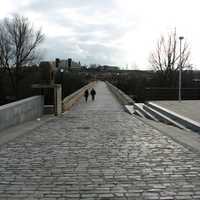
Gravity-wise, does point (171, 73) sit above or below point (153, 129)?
above

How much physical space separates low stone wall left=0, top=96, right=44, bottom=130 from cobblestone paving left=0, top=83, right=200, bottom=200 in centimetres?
286

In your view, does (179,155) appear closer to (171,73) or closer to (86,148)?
(86,148)

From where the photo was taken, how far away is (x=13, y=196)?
5.34m

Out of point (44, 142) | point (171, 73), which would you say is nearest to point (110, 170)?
point (44, 142)

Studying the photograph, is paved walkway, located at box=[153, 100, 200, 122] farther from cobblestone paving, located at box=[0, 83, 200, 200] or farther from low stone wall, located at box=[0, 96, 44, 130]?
low stone wall, located at box=[0, 96, 44, 130]

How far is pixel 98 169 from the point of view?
6.98 meters

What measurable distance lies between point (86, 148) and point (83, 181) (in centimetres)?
318

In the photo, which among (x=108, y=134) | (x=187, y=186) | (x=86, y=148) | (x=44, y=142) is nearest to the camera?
(x=187, y=186)

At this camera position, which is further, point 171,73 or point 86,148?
point 171,73

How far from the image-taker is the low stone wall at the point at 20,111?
13320mm

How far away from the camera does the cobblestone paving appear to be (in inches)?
217

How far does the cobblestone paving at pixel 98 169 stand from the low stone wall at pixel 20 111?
9.39 ft

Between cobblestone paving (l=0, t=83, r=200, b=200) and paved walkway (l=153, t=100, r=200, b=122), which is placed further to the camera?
paved walkway (l=153, t=100, r=200, b=122)

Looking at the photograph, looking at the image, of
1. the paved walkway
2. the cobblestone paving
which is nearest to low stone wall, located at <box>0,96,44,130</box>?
the cobblestone paving
